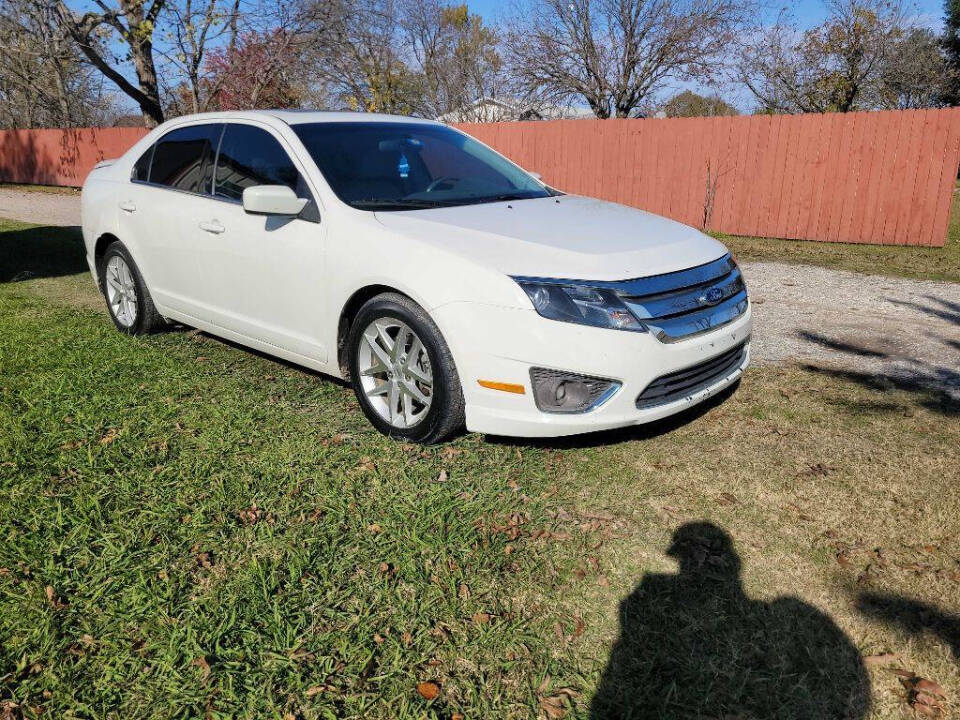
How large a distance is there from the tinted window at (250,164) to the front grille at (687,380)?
2201 millimetres

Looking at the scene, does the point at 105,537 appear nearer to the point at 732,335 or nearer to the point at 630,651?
the point at 630,651

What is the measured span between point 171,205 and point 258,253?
3.74 feet

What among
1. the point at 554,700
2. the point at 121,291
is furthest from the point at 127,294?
the point at 554,700

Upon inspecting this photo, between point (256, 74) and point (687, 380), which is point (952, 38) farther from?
point (687, 380)

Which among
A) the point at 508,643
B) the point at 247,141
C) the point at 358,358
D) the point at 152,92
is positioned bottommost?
the point at 508,643

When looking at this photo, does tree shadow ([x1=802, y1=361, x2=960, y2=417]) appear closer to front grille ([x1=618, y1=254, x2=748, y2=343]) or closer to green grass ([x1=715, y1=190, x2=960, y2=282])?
front grille ([x1=618, y1=254, x2=748, y2=343])

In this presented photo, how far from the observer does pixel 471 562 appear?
289 centimetres

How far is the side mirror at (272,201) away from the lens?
3.89 meters

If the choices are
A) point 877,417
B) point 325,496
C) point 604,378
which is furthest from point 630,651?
point 877,417

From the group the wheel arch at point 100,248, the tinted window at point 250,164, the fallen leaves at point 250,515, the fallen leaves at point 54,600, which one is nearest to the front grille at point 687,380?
the fallen leaves at point 250,515

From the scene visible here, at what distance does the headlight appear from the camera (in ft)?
10.7

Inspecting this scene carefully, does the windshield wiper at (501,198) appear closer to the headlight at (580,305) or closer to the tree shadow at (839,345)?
the headlight at (580,305)

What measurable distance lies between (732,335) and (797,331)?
2.72 metres

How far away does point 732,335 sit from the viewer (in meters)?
3.79
